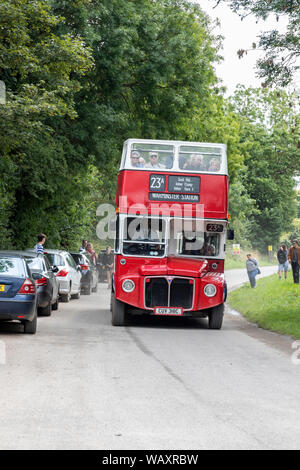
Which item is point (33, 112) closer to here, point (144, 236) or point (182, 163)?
point (182, 163)

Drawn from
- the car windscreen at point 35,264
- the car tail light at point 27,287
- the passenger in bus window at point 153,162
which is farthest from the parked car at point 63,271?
the car tail light at point 27,287

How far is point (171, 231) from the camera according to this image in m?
17.1

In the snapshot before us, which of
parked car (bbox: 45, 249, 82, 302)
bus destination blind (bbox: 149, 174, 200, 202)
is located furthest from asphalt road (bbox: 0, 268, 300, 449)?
parked car (bbox: 45, 249, 82, 302)

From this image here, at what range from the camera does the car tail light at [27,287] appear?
44.9 ft

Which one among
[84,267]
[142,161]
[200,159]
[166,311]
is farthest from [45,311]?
[84,267]

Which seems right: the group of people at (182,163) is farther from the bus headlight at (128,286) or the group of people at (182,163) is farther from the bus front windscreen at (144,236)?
the bus headlight at (128,286)

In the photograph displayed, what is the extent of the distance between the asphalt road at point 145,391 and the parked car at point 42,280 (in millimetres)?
2457

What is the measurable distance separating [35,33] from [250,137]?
51172 millimetres

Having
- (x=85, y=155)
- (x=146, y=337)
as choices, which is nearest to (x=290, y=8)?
(x=146, y=337)

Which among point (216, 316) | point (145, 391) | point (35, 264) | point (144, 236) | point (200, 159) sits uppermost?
point (200, 159)

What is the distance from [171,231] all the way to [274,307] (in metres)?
5.65

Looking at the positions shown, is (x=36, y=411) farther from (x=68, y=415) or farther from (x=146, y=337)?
(x=146, y=337)

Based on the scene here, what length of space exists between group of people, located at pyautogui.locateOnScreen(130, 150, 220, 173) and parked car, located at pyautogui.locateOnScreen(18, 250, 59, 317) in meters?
3.46

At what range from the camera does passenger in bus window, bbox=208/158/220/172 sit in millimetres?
17219
